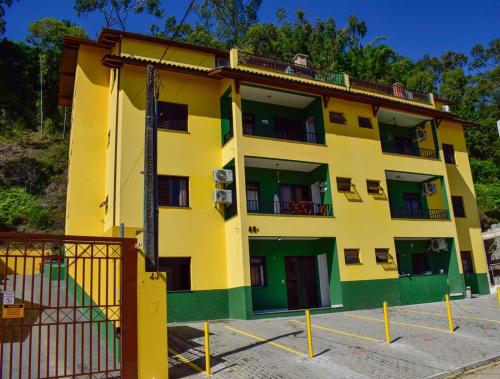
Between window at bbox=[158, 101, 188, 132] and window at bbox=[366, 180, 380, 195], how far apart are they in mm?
9078

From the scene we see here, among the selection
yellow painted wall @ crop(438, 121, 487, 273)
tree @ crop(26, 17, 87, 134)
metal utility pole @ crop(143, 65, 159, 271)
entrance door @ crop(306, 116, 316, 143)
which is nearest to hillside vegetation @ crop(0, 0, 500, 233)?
tree @ crop(26, 17, 87, 134)

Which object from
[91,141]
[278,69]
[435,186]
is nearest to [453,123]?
[435,186]

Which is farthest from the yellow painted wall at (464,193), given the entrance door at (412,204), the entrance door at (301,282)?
the entrance door at (301,282)

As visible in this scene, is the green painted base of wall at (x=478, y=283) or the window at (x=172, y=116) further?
the green painted base of wall at (x=478, y=283)

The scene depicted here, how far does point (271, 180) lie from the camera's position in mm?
20688

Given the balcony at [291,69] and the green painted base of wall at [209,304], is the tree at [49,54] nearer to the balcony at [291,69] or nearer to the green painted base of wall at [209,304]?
the balcony at [291,69]

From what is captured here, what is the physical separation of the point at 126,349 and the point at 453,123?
24.7 metres

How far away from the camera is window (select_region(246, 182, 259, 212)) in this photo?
64.6ft

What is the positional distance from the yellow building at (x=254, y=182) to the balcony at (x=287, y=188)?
0.22 ft

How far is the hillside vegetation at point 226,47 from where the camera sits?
134 feet

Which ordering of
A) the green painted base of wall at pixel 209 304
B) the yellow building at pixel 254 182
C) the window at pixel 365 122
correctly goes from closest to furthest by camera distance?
the green painted base of wall at pixel 209 304 < the yellow building at pixel 254 182 < the window at pixel 365 122

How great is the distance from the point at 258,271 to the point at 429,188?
11.3 meters

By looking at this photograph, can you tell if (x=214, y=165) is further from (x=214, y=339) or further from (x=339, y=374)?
(x=339, y=374)

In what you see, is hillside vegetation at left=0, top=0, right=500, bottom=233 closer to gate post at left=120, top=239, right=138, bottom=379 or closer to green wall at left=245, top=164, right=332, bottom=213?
green wall at left=245, top=164, right=332, bottom=213
